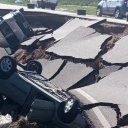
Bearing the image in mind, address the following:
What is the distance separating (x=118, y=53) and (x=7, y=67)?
17.8 feet

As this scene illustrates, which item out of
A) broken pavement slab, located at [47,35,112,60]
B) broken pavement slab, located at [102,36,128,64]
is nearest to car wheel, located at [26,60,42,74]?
broken pavement slab, located at [47,35,112,60]

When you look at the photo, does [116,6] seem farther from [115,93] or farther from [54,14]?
[115,93]

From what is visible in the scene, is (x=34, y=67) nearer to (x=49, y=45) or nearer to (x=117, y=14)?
(x=49, y=45)

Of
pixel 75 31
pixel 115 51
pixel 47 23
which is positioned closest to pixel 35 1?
pixel 47 23

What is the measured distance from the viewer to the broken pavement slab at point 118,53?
1478 cm

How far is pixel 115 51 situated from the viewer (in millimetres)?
15680

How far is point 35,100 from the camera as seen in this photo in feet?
31.7

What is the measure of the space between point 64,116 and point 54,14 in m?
15.1

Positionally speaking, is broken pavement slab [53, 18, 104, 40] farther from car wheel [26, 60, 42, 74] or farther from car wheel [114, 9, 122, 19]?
car wheel [114, 9, 122, 19]

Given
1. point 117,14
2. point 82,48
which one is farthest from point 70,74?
point 117,14

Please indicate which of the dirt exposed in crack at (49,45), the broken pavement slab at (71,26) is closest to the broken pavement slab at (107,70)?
the dirt exposed in crack at (49,45)

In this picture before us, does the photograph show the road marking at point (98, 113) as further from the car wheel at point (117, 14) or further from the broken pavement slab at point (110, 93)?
the car wheel at point (117, 14)

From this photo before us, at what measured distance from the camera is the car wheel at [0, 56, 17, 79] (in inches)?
436

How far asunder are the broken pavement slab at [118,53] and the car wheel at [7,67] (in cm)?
455
